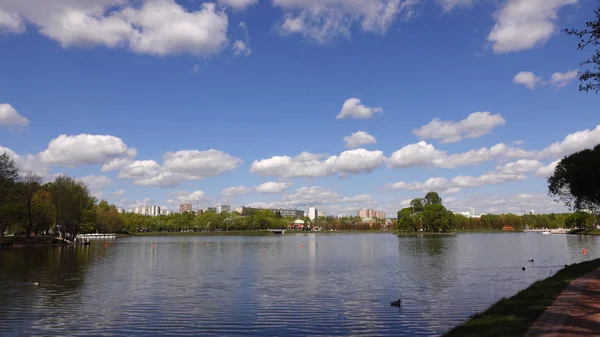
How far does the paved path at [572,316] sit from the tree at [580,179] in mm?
31205

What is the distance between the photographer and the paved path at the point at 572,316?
13938 millimetres

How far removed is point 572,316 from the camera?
53.6 feet

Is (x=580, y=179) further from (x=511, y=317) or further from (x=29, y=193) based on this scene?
(x=29, y=193)

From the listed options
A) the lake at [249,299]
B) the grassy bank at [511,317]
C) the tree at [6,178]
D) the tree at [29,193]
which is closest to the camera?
the grassy bank at [511,317]

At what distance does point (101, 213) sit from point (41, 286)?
148 meters

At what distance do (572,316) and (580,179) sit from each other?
135 feet

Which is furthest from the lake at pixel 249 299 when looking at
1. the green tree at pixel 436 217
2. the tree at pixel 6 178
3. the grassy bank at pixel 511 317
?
the green tree at pixel 436 217

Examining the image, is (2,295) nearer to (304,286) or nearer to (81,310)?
(81,310)

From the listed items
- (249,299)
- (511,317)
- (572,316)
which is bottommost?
(249,299)

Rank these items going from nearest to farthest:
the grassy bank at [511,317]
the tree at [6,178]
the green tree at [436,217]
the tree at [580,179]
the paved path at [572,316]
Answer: the paved path at [572,316], the grassy bank at [511,317], the tree at [580,179], the tree at [6,178], the green tree at [436,217]

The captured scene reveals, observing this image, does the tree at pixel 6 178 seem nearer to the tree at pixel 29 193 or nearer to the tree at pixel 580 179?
the tree at pixel 29 193

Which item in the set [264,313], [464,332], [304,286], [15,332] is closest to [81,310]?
[15,332]

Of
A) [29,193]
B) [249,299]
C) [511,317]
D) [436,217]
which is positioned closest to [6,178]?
[29,193]

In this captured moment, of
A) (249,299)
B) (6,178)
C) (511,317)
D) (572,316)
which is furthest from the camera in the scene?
(6,178)
